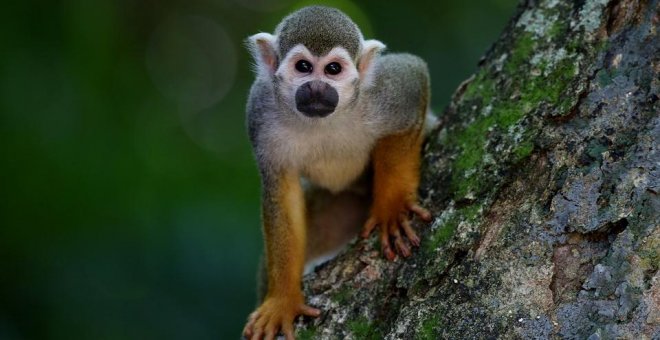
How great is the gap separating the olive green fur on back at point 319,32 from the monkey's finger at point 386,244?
0.80 metres

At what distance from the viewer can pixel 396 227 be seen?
109 inches

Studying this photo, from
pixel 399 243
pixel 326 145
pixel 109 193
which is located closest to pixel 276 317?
pixel 399 243

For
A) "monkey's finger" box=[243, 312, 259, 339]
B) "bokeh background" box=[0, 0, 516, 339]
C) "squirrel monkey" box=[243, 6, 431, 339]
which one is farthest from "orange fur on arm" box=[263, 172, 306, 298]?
"bokeh background" box=[0, 0, 516, 339]

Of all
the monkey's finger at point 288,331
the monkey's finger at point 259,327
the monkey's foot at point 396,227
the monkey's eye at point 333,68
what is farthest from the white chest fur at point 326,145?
the monkey's finger at point 288,331

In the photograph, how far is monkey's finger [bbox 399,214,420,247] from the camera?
2.63 metres

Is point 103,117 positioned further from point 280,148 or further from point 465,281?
point 465,281

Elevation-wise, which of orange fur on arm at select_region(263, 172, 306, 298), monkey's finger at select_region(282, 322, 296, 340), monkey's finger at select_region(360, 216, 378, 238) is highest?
monkey's finger at select_region(360, 216, 378, 238)

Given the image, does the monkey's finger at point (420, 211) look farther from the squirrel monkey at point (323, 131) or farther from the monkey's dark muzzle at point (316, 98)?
the monkey's dark muzzle at point (316, 98)

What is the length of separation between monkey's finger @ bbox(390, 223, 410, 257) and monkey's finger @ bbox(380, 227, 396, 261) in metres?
0.03

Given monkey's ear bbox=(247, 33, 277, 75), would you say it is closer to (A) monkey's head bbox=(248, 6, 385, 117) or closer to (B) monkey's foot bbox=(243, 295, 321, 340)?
(A) monkey's head bbox=(248, 6, 385, 117)

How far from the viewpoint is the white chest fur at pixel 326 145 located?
128 inches

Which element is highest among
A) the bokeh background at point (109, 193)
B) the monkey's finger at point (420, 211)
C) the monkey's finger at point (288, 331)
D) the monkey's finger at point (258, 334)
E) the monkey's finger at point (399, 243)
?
the monkey's finger at point (420, 211)

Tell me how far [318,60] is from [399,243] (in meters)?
0.87

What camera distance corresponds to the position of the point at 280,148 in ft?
10.7
